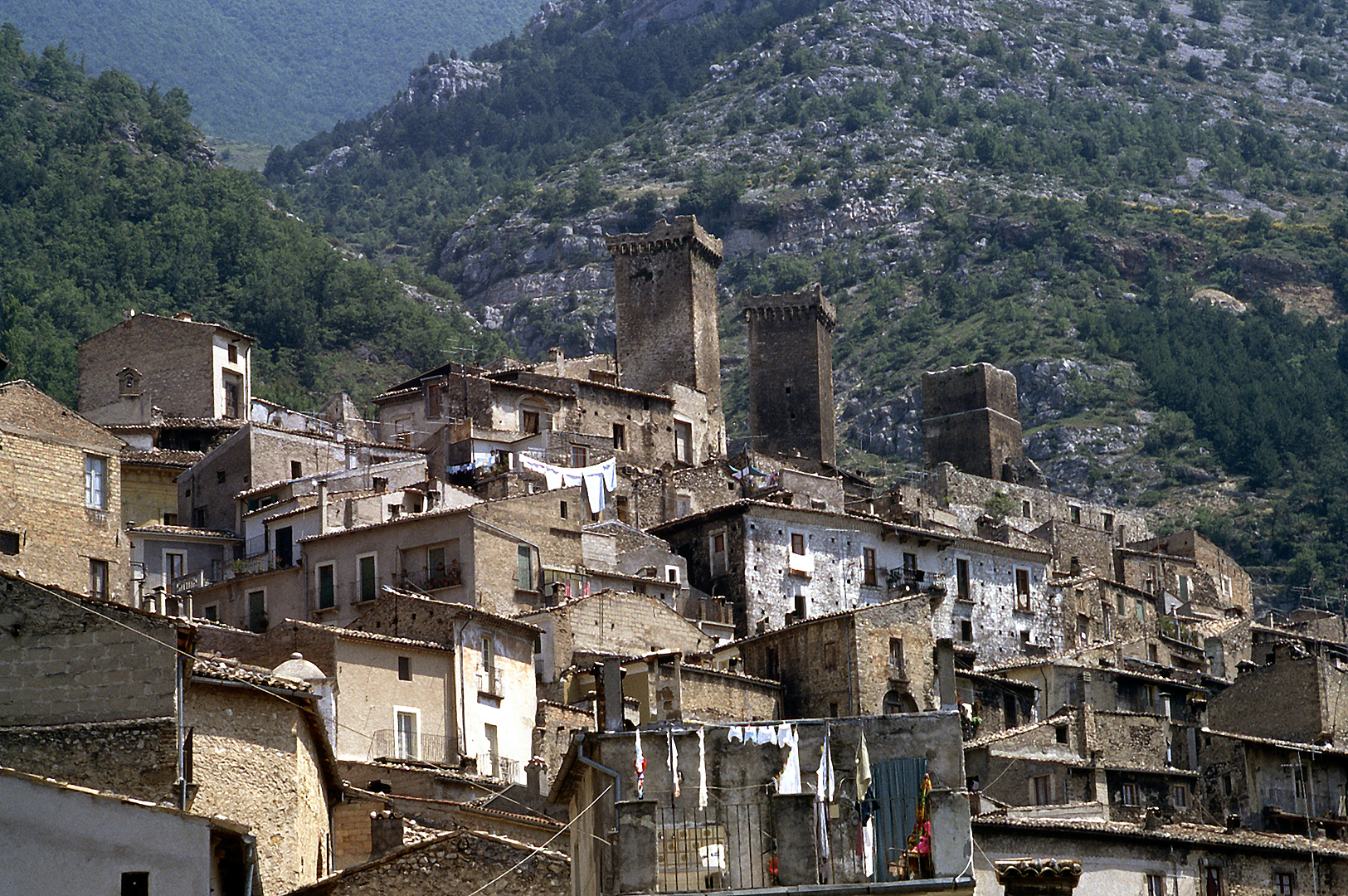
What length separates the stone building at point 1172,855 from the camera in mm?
35656

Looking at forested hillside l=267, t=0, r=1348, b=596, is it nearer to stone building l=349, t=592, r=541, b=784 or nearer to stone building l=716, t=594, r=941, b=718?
stone building l=716, t=594, r=941, b=718

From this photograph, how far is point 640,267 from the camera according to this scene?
9262cm

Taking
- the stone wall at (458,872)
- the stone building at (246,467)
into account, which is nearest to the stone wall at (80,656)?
the stone wall at (458,872)

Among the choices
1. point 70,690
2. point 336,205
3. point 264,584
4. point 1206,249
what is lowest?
point 70,690

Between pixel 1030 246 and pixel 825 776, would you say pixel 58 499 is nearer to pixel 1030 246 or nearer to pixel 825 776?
pixel 825 776

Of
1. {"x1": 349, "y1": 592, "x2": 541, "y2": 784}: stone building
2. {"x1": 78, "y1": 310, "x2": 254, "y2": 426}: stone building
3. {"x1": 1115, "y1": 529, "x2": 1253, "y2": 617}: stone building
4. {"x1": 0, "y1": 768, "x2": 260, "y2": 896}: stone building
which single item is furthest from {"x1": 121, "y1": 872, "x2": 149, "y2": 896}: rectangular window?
{"x1": 1115, "y1": 529, "x2": 1253, "y2": 617}: stone building

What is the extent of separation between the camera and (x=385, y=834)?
2794cm

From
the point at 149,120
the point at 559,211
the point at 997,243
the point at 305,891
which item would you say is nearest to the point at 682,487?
the point at 305,891

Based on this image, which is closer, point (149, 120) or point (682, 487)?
point (682, 487)

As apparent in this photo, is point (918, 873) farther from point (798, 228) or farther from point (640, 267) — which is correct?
point (798, 228)

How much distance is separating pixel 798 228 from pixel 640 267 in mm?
73806

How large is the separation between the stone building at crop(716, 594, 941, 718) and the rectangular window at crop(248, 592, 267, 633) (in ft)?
36.8

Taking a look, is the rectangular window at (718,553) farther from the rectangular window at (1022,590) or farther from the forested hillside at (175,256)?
the forested hillside at (175,256)

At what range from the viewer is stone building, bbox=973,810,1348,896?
3566 centimetres
